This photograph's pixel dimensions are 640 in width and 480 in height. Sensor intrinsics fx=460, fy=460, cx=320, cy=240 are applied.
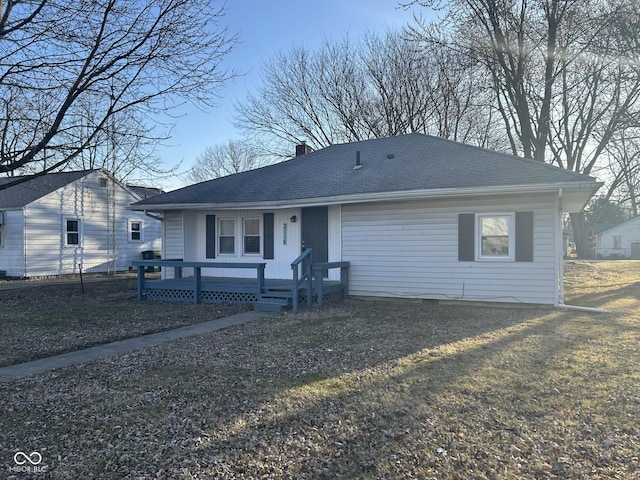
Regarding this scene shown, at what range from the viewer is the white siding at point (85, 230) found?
19062 millimetres

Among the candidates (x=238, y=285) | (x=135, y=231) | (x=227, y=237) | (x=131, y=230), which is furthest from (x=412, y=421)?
(x=135, y=231)

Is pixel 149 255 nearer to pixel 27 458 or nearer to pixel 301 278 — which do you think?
pixel 301 278

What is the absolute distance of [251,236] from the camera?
1347 centimetres

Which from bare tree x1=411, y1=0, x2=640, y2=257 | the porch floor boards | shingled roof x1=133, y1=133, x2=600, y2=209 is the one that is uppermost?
bare tree x1=411, y1=0, x2=640, y2=257

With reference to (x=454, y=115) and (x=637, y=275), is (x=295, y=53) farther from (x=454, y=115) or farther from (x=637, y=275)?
(x=637, y=275)

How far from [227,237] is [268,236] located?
4.74 ft

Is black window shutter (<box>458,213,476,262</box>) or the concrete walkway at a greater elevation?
black window shutter (<box>458,213,476,262</box>)

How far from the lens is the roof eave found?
30.0 ft

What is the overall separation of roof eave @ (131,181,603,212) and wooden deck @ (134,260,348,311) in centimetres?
174

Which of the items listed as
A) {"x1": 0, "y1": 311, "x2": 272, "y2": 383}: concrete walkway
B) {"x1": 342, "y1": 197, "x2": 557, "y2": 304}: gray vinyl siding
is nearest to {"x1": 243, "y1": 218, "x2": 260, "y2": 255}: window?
{"x1": 342, "y1": 197, "x2": 557, "y2": 304}: gray vinyl siding

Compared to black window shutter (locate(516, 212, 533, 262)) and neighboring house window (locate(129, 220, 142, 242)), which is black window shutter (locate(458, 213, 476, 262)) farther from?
neighboring house window (locate(129, 220, 142, 242))

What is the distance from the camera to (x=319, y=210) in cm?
1245

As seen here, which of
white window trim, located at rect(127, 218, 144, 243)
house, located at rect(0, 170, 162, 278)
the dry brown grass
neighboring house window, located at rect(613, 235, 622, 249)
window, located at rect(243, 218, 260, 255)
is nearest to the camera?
the dry brown grass

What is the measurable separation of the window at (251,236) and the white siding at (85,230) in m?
8.31
